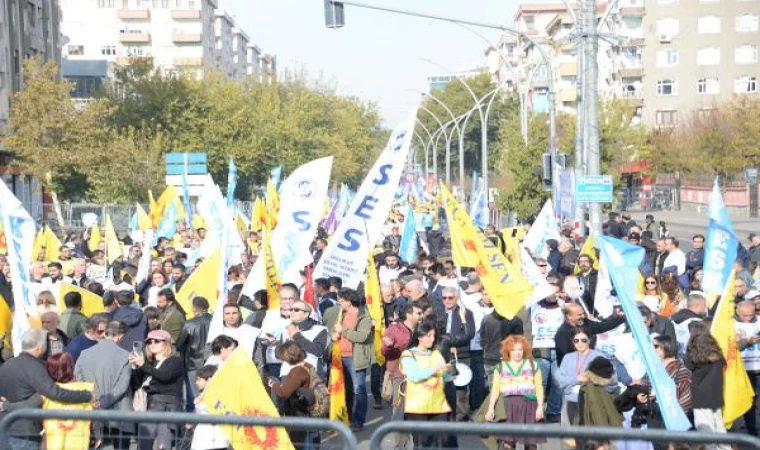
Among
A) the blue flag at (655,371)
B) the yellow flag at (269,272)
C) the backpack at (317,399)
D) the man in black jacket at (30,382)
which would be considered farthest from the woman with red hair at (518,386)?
the yellow flag at (269,272)

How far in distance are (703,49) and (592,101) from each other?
74.4 meters

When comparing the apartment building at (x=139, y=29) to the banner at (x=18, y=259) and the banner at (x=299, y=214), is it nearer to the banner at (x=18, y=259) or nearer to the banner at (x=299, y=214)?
the banner at (x=299, y=214)

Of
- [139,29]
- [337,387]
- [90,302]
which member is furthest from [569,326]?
[139,29]

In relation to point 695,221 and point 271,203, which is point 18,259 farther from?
point 695,221

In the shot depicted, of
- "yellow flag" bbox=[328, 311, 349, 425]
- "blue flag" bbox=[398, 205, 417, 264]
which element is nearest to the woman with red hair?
"yellow flag" bbox=[328, 311, 349, 425]

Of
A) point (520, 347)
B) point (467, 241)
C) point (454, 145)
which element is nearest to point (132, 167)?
point (467, 241)

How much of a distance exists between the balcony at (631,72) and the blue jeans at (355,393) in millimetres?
88107

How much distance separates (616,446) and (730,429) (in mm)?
5076

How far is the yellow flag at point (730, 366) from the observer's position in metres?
9.53

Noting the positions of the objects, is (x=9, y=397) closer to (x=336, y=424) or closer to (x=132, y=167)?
(x=336, y=424)

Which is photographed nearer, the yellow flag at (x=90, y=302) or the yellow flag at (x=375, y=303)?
the yellow flag at (x=375, y=303)

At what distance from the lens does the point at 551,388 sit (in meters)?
13.0

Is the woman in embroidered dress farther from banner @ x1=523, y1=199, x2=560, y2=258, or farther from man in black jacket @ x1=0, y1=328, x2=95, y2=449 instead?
banner @ x1=523, y1=199, x2=560, y2=258

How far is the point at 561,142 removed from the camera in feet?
163
